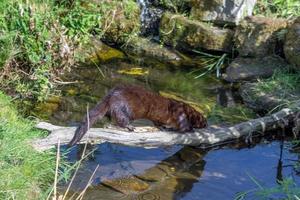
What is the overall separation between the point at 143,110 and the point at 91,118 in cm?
79

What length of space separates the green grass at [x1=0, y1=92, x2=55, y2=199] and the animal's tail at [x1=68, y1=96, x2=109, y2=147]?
246mm

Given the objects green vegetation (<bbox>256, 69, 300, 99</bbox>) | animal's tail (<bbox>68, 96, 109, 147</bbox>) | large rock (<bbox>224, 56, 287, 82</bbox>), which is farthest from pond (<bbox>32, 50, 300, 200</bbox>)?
large rock (<bbox>224, 56, 287, 82</bbox>)

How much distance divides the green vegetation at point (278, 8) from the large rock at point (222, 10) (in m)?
0.24

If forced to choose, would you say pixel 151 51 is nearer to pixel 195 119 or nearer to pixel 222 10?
pixel 222 10

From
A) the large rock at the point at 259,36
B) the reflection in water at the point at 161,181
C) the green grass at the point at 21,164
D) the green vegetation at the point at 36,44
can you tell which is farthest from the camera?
the large rock at the point at 259,36

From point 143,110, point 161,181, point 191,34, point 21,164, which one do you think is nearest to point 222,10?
point 191,34

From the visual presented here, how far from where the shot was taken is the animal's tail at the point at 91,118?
4.70 meters

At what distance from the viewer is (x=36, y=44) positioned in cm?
683

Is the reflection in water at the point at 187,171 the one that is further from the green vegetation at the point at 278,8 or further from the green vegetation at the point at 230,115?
the green vegetation at the point at 278,8

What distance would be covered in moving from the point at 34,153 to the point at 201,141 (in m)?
1.63

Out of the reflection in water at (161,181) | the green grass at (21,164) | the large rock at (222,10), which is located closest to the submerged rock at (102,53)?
the large rock at (222,10)

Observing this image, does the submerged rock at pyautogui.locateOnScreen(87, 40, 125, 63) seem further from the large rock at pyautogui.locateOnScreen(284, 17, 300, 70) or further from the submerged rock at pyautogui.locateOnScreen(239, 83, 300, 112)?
the large rock at pyautogui.locateOnScreen(284, 17, 300, 70)

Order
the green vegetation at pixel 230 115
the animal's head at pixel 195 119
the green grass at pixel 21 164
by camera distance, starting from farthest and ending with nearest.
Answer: the green vegetation at pixel 230 115, the animal's head at pixel 195 119, the green grass at pixel 21 164

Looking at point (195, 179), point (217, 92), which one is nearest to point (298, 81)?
point (217, 92)
